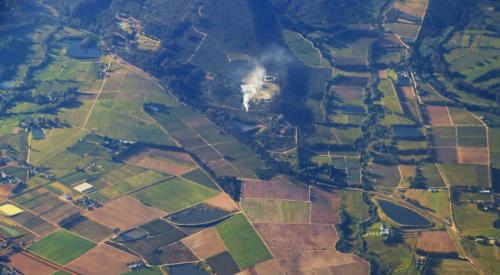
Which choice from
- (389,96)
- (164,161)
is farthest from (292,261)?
(389,96)

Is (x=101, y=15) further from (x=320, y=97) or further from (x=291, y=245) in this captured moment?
(x=291, y=245)

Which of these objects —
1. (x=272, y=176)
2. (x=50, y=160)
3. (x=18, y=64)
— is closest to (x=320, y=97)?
(x=272, y=176)

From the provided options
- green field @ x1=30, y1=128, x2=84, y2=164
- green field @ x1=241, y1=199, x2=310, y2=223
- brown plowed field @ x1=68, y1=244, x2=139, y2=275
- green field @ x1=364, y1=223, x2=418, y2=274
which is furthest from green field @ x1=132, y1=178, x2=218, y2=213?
green field @ x1=364, y1=223, x2=418, y2=274

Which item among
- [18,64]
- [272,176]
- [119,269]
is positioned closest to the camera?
[119,269]

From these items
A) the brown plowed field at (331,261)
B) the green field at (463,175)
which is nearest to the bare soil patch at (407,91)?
the green field at (463,175)

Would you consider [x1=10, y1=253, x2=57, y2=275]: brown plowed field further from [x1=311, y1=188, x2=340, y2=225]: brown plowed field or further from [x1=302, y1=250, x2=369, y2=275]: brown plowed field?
[x1=311, y1=188, x2=340, y2=225]: brown plowed field

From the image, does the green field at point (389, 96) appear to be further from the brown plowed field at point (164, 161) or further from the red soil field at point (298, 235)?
the brown plowed field at point (164, 161)

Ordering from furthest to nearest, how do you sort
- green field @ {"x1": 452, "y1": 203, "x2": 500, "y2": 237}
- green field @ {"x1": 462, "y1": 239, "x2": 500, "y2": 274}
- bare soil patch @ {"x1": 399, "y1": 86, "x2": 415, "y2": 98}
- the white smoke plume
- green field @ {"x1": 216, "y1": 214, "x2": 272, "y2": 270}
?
bare soil patch @ {"x1": 399, "y1": 86, "x2": 415, "y2": 98}
the white smoke plume
green field @ {"x1": 452, "y1": 203, "x2": 500, "y2": 237}
green field @ {"x1": 216, "y1": 214, "x2": 272, "y2": 270}
green field @ {"x1": 462, "y1": 239, "x2": 500, "y2": 274}
